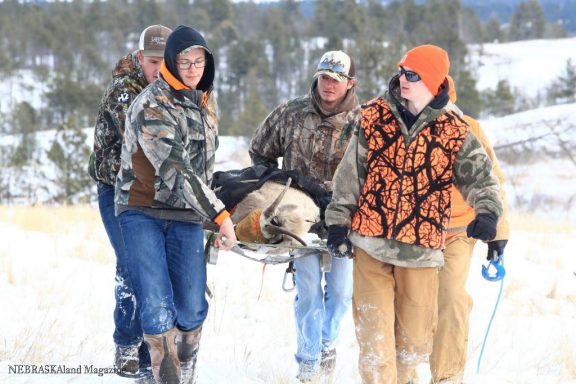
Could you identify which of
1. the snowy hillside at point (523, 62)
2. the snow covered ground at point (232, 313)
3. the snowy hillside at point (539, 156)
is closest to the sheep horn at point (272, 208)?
the snow covered ground at point (232, 313)

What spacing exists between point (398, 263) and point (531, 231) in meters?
9.46

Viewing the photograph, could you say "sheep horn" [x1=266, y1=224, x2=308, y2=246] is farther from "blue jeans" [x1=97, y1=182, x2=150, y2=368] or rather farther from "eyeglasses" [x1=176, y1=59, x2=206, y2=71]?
"eyeglasses" [x1=176, y1=59, x2=206, y2=71]

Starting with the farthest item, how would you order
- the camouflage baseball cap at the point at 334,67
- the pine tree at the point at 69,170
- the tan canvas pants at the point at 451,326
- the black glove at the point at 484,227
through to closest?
the pine tree at the point at 69,170
the camouflage baseball cap at the point at 334,67
the tan canvas pants at the point at 451,326
the black glove at the point at 484,227

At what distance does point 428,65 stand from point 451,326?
1394 millimetres

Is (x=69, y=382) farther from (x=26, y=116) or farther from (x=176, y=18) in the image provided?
(x=176, y=18)

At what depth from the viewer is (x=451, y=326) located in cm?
410

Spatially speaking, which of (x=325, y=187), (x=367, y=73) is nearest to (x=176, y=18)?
(x=367, y=73)

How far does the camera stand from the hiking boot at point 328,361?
190 inches

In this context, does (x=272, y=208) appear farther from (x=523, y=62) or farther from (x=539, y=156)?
(x=523, y=62)

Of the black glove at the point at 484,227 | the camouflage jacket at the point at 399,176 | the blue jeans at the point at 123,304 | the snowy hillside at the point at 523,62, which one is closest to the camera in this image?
the black glove at the point at 484,227

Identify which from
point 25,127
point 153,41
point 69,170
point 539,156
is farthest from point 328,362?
point 25,127

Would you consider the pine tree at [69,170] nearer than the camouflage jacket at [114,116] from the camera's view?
No

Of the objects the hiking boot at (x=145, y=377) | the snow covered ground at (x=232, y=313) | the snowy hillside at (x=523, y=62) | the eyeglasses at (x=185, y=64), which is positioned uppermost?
the snowy hillside at (x=523, y=62)

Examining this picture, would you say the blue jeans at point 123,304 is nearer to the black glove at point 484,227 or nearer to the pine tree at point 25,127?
the black glove at point 484,227
